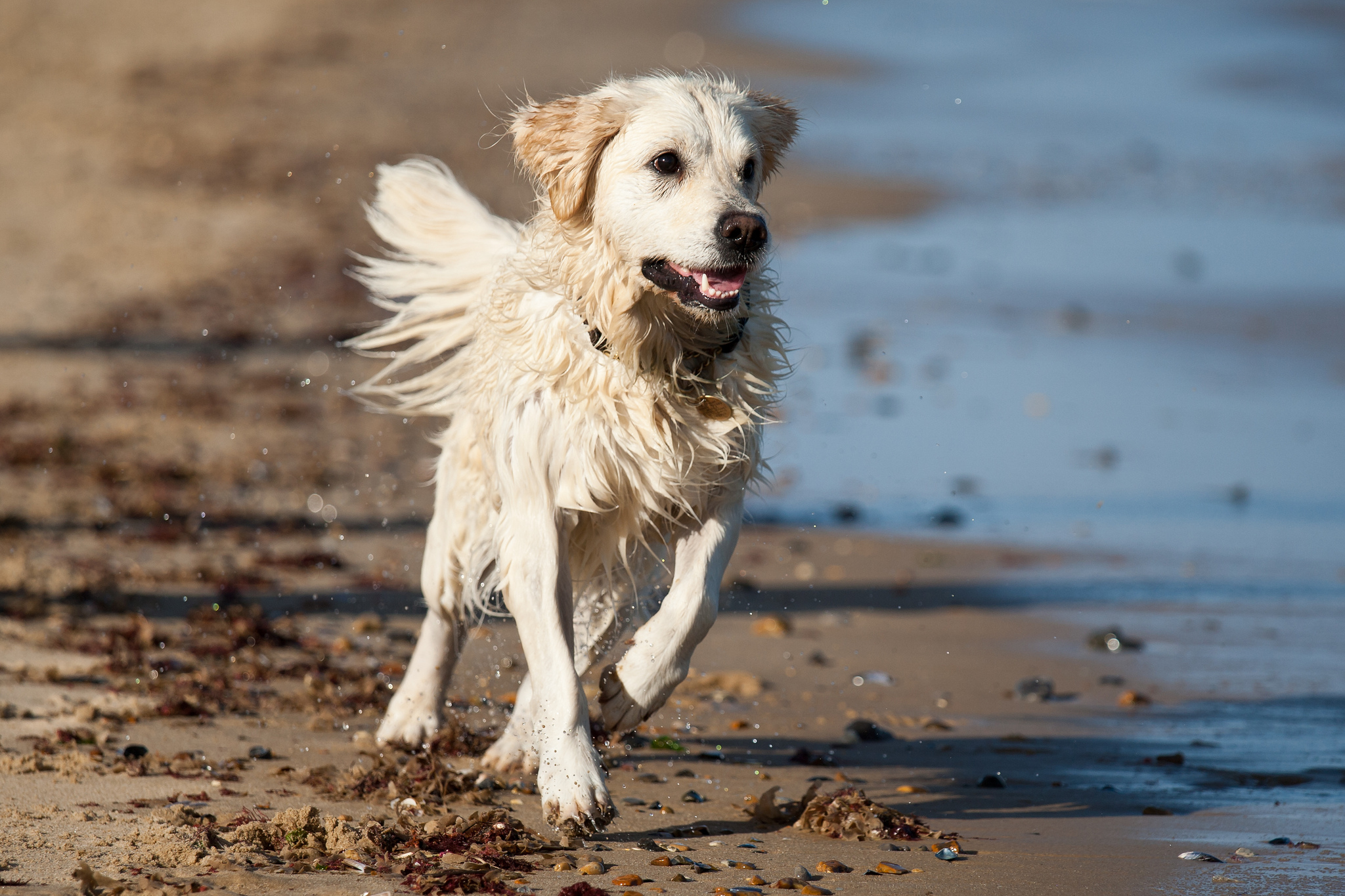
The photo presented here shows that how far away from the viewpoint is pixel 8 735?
→ 4672 mm

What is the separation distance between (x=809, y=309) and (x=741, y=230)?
27.6 feet

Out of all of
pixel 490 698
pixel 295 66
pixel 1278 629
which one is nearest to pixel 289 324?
pixel 490 698

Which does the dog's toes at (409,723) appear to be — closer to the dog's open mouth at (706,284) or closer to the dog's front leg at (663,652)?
the dog's front leg at (663,652)

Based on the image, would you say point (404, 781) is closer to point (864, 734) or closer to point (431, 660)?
point (431, 660)

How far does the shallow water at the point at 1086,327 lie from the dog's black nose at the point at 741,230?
129 centimetres

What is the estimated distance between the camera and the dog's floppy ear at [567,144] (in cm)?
433

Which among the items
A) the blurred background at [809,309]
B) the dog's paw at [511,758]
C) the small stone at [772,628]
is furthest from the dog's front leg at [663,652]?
the small stone at [772,628]

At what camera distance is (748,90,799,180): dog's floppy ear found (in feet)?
15.0

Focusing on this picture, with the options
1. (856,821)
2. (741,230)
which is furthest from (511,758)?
(741,230)

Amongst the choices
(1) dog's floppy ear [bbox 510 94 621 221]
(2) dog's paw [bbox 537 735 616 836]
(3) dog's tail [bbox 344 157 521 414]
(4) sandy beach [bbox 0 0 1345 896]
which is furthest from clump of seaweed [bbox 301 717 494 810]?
(1) dog's floppy ear [bbox 510 94 621 221]

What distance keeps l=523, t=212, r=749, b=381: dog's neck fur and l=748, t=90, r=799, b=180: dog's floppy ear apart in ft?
1.44

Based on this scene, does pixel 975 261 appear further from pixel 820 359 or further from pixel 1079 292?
pixel 820 359

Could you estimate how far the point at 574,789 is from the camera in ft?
12.9

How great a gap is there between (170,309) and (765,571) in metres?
6.21
